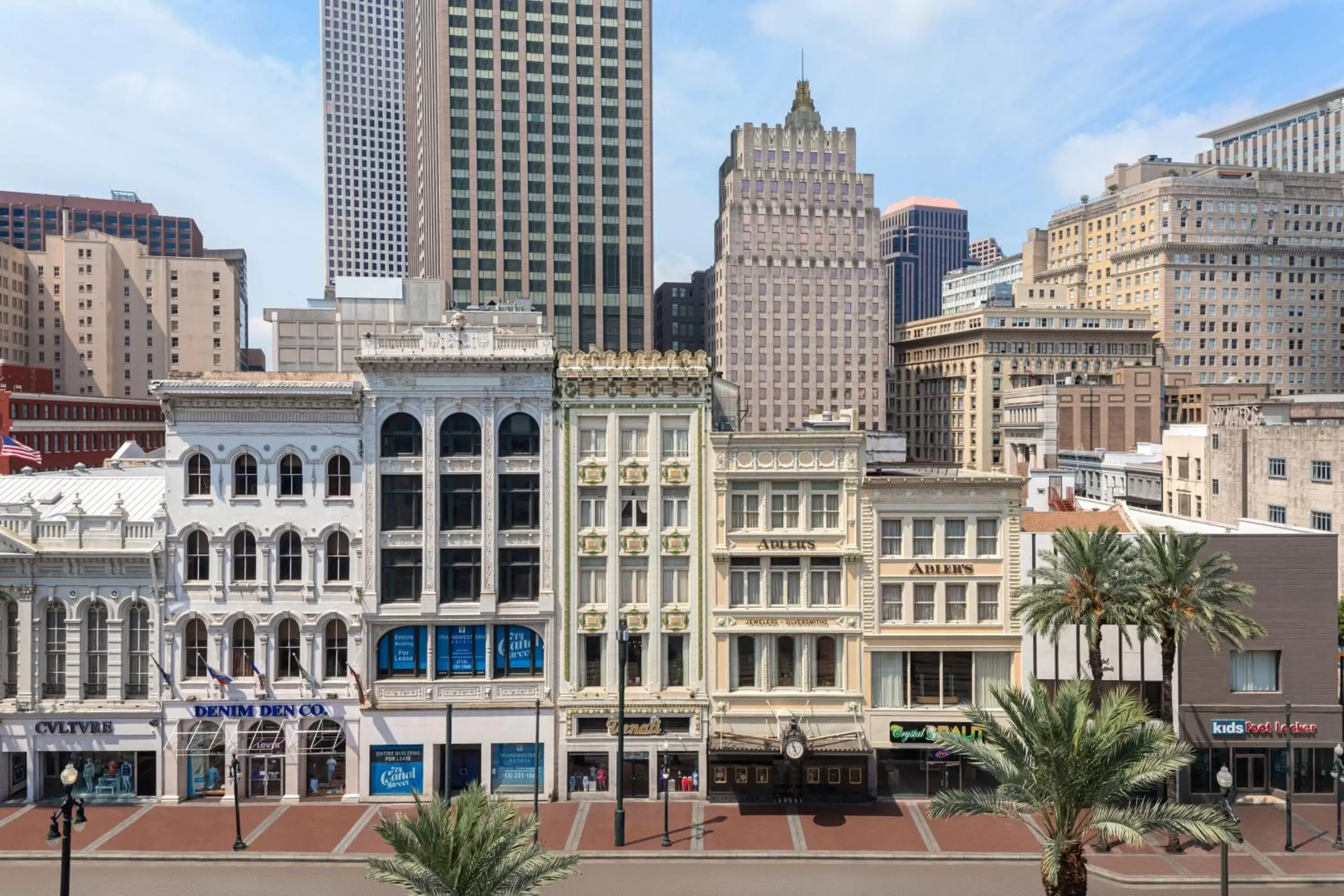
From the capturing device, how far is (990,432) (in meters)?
166

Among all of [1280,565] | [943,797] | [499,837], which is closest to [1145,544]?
[1280,565]

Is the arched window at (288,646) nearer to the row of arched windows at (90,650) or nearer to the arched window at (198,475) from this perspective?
the row of arched windows at (90,650)

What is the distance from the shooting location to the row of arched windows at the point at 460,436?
46.6 meters

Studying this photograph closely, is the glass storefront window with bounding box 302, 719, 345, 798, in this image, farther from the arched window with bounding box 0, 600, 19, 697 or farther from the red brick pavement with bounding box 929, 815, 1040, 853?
the red brick pavement with bounding box 929, 815, 1040, 853

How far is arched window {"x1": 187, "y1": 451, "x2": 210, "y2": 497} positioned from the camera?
46000 millimetres

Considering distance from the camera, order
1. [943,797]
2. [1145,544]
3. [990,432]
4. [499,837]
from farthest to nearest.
Answer: [990,432] → [1145,544] → [943,797] → [499,837]

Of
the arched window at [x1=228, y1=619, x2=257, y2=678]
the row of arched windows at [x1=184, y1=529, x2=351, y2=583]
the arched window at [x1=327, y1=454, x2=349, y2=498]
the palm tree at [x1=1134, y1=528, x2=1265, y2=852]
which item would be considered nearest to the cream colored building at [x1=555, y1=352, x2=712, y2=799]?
the arched window at [x1=327, y1=454, x2=349, y2=498]

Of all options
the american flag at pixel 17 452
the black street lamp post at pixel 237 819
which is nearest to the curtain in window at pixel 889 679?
the black street lamp post at pixel 237 819

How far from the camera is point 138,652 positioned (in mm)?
45875

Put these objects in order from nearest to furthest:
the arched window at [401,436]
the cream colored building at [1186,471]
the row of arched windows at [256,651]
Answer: the row of arched windows at [256,651] → the arched window at [401,436] → the cream colored building at [1186,471]

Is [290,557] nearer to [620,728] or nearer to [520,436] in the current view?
[520,436]

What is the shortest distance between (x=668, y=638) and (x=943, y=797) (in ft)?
62.7

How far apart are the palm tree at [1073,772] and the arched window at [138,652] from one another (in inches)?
1345

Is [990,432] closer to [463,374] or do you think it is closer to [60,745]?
[463,374]
